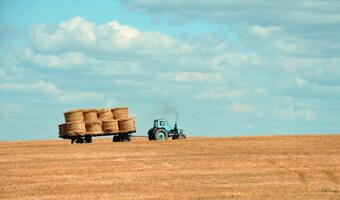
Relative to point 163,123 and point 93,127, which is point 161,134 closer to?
point 163,123

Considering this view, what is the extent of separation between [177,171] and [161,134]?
64.3 feet

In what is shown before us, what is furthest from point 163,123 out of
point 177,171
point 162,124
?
point 177,171

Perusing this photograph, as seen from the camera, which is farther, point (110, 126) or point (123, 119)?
point (123, 119)

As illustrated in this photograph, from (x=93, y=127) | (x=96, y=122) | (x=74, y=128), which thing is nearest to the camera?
(x=74, y=128)

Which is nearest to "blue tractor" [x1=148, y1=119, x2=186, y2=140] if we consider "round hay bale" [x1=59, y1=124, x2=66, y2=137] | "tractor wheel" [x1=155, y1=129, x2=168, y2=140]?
"tractor wheel" [x1=155, y1=129, x2=168, y2=140]

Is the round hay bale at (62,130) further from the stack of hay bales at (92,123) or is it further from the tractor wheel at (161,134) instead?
the tractor wheel at (161,134)

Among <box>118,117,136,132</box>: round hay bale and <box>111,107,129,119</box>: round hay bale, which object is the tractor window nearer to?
<box>118,117,136,132</box>: round hay bale

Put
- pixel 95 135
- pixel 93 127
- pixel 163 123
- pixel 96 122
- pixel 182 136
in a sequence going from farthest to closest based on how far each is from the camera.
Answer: pixel 182 136
pixel 163 123
pixel 95 135
pixel 96 122
pixel 93 127

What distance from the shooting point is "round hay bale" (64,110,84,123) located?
5162cm

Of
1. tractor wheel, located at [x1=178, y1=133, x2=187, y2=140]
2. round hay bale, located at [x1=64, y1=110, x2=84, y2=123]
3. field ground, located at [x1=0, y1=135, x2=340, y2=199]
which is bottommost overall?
field ground, located at [x1=0, y1=135, x2=340, y2=199]

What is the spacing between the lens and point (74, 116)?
170ft

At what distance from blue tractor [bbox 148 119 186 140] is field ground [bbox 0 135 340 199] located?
526cm

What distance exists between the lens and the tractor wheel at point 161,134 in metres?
53.9

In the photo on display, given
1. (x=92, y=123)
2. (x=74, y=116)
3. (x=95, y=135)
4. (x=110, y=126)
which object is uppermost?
(x=74, y=116)
